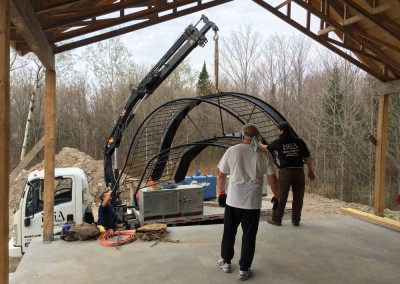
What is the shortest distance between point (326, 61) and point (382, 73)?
585 inches

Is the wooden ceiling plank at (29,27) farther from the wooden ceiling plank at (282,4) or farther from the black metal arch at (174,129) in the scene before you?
the wooden ceiling plank at (282,4)

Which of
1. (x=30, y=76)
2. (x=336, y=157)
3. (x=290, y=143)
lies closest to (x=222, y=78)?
(x=336, y=157)

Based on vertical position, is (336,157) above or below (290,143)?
below

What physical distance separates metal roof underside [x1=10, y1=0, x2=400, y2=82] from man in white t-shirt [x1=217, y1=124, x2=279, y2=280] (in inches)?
98.1

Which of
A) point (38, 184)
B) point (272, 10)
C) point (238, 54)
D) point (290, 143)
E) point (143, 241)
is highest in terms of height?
point (238, 54)

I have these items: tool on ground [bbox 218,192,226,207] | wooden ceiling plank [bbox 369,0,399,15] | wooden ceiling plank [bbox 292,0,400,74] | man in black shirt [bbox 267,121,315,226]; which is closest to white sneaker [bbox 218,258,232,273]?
tool on ground [bbox 218,192,226,207]

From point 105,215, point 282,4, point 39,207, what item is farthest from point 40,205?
point 282,4

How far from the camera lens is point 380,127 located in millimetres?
7055

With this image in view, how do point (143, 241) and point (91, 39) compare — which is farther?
point (91, 39)

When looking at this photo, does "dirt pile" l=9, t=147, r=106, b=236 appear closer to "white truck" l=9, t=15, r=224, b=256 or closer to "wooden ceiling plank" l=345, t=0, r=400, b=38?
"white truck" l=9, t=15, r=224, b=256

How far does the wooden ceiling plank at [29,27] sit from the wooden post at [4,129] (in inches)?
17.8

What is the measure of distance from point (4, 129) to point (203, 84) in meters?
24.7

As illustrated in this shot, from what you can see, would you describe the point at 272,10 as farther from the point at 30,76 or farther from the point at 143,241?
the point at 30,76

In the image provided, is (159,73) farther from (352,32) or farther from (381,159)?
(381,159)
